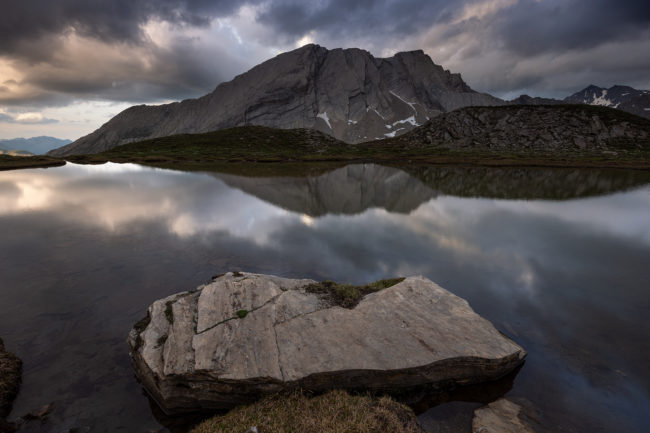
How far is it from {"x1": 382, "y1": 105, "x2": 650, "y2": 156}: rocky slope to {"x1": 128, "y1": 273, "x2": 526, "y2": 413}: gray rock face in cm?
16343

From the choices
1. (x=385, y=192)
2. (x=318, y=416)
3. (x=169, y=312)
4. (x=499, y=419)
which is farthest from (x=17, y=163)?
(x=499, y=419)

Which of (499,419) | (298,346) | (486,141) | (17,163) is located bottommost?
(499,419)

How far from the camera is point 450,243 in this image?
22.9m

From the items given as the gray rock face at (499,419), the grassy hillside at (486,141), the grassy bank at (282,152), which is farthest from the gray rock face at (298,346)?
the grassy hillside at (486,141)

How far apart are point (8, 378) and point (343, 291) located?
38.7 feet

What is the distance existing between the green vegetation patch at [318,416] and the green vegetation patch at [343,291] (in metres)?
3.86

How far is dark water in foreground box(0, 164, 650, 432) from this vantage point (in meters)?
9.22

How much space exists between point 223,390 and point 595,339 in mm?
14523

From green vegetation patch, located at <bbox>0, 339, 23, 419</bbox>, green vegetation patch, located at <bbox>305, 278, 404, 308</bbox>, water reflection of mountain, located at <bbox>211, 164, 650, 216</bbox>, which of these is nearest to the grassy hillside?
water reflection of mountain, located at <bbox>211, 164, 650, 216</bbox>

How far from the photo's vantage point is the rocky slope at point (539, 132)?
502 feet

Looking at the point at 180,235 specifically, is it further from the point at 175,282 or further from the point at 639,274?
the point at 639,274

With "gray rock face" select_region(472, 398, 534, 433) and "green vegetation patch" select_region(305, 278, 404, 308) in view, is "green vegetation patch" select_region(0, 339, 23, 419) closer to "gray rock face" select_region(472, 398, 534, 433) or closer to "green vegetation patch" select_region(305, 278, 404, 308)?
"green vegetation patch" select_region(305, 278, 404, 308)

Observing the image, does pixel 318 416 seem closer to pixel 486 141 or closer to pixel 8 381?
pixel 8 381

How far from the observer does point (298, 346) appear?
959cm
